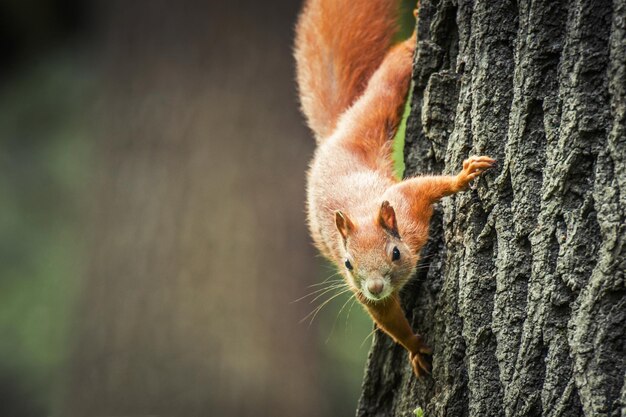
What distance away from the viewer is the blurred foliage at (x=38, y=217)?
25.5 ft

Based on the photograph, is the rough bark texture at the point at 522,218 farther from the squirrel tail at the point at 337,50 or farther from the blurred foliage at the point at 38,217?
the blurred foliage at the point at 38,217

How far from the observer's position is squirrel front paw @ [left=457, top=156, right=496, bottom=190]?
2281 mm

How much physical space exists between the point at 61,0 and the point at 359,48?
5.89 m

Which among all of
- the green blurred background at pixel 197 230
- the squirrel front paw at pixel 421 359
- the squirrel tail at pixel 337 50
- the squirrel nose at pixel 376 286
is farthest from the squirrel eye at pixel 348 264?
the green blurred background at pixel 197 230

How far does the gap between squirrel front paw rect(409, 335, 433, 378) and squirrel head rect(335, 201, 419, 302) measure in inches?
8.3

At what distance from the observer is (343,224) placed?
2.80 meters

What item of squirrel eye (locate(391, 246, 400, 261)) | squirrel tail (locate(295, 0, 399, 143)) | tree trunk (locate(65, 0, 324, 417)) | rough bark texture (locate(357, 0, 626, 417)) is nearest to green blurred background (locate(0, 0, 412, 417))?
tree trunk (locate(65, 0, 324, 417))

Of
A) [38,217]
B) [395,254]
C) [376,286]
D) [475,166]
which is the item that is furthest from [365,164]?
[38,217]

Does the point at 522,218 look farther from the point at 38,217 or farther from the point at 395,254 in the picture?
the point at 38,217

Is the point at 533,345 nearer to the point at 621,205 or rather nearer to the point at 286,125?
the point at 621,205

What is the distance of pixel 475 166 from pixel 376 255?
609 mm

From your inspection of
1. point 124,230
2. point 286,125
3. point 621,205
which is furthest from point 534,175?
point 124,230

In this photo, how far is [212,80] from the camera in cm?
586

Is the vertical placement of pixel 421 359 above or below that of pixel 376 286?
below
